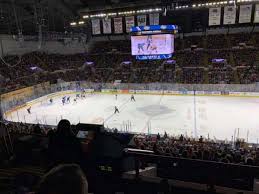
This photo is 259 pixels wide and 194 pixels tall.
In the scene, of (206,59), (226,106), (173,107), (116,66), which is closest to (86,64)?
(116,66)

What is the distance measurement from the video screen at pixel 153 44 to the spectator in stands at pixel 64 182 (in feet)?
82.5

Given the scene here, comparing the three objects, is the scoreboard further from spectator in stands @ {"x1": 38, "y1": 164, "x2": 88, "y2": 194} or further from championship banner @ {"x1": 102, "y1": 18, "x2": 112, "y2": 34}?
spectator in stands @ {"x1": 38, "y1": 164, "x2": 88, "y2": 194}

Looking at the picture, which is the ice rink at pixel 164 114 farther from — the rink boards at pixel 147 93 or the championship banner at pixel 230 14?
the championship banner at pixel 230 14

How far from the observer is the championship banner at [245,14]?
31.0 metres

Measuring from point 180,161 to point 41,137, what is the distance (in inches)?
122

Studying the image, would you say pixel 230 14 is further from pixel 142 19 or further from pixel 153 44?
pixel 153 44

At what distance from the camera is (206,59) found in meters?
36.9

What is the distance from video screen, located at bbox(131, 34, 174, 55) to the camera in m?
25.6

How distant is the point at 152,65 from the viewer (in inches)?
1515

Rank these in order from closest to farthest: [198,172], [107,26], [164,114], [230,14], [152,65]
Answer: [198,172], [164,114], [230,14], [107,26], [152,65]

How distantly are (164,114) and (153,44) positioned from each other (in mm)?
8362

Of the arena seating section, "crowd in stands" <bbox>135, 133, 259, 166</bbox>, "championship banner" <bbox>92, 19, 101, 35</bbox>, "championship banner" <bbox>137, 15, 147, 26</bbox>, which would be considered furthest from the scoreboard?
"crowd in stands" <bbox>135, 133, 259, 166</bbox>

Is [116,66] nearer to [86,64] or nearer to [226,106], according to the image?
[86,64]

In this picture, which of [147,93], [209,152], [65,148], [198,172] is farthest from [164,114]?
[65,148]
